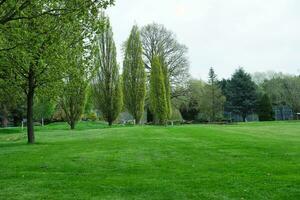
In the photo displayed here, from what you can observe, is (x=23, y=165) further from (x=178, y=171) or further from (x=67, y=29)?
(x=67, y=29)

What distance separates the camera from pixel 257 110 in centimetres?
6788

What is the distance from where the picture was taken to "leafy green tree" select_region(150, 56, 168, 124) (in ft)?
133

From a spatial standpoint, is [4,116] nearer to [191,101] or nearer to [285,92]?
[191,101]

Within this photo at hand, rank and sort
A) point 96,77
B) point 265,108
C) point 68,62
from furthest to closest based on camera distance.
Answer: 1. point 265,108
2. point 96,77
3. point 68,62

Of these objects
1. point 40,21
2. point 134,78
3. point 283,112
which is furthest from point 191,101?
point 40,21

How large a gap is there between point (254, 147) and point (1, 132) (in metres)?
27.2

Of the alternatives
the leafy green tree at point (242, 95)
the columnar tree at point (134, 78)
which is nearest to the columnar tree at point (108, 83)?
the columnar tree at point (134, 78)

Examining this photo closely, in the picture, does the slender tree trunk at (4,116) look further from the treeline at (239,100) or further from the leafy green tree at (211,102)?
the leafy green tree at (211,102)

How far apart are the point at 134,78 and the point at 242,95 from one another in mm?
28380

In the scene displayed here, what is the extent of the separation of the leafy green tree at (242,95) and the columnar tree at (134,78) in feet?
89.9

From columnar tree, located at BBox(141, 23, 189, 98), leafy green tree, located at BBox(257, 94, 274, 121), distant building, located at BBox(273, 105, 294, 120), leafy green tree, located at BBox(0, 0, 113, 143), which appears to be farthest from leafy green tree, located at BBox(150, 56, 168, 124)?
distant building, located at BBox(273, 105, 294, 120)

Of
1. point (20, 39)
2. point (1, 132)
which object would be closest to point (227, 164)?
point (20, 39)

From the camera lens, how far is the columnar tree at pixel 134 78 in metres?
44.2

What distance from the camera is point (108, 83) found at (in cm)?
4231
